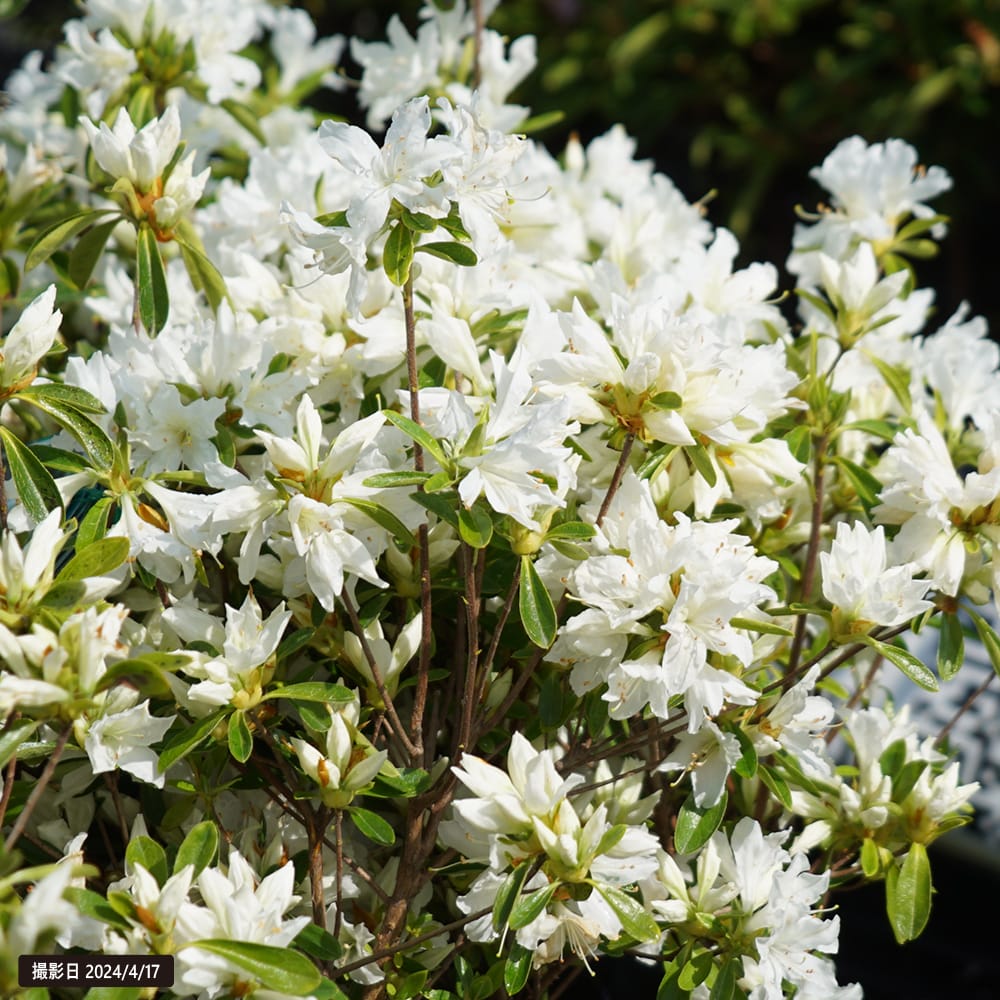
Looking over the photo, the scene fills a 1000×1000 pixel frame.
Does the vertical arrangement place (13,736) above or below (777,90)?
above

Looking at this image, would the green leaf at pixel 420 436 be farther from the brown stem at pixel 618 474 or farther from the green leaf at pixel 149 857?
the green leaf at pixel 149 857

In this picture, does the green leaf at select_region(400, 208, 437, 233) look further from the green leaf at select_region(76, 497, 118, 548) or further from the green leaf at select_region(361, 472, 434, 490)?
the green leaf at select_region(76, 497, 118, 548)

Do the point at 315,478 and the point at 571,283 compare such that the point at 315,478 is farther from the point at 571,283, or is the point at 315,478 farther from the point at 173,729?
the point at 571,283

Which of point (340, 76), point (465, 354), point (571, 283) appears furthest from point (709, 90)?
point (465, 354)

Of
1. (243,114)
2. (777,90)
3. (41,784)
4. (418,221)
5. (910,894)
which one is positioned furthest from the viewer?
(777,90)

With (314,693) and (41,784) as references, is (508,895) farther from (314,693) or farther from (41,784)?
(41,784)

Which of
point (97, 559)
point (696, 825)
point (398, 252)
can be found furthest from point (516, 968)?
point (398, 252)
